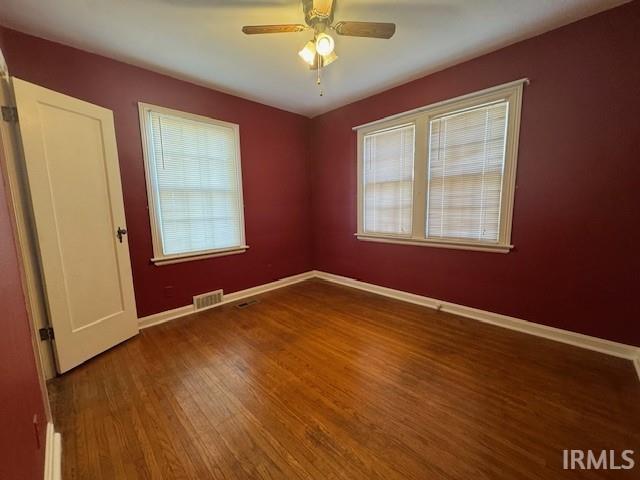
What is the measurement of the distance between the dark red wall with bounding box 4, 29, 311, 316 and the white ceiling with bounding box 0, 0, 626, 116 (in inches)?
6.2

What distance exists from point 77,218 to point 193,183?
1152 mm

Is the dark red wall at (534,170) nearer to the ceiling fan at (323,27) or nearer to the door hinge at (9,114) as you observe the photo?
the door hinge at (9,114)

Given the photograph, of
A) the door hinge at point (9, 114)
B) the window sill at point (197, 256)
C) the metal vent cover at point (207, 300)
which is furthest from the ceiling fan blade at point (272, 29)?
the metal vent cover at point (207, 300)

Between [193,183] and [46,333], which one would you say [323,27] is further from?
[46,333]

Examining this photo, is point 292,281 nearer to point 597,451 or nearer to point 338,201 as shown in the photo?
point 338,201

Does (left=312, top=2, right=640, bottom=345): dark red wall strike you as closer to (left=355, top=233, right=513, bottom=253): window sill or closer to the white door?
(left=355, top=233, right=513, bottom=253): window sill

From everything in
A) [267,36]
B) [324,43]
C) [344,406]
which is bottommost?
[344,406]

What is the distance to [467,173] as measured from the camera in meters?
2.62

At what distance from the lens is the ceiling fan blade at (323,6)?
1.56 m

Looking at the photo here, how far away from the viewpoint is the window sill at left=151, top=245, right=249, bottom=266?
8.99ft

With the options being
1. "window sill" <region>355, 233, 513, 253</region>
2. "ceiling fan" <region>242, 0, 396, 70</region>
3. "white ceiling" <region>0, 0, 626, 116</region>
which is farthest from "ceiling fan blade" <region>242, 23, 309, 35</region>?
"window sill" <region>355, 233, 513, 253</region>

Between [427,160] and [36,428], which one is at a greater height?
[427,160]

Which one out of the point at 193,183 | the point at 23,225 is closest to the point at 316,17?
the point at 193,183

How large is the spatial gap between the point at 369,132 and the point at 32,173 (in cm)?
323
